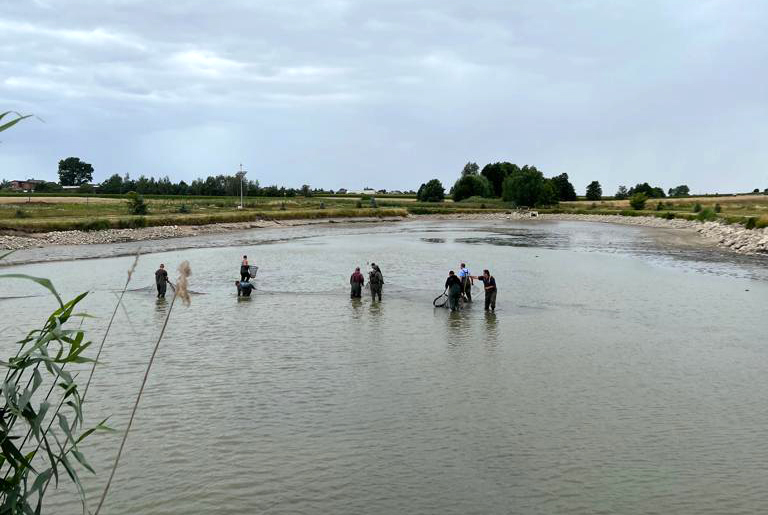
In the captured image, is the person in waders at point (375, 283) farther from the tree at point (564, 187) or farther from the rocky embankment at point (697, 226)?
the tree at point (564, 187)

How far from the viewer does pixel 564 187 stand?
19662 cm

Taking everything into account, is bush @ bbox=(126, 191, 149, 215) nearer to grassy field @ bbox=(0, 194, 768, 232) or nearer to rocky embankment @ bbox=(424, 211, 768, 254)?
grassy field @ bbox=(0, 194, 768, 232)

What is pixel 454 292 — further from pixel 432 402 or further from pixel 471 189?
pixel 471 189

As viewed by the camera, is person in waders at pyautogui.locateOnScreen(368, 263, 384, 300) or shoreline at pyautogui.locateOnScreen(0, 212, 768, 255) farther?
shoreline at pyautogui.locateOnScreen(0, 212, 768, 255)

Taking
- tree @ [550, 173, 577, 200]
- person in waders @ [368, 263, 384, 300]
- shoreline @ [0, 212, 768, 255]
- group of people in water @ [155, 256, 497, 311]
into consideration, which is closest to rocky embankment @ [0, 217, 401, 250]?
shoreline @ [0, 212, 768, 255]

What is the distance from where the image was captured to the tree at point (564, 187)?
643 ft

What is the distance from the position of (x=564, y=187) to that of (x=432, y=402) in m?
187

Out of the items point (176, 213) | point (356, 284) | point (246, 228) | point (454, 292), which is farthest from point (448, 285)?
point (176, 213)

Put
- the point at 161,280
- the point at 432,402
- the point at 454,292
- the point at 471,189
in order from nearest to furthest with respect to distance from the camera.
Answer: the point at 432,402, the point at 454,292, the point at 161,280, the point at 471,189

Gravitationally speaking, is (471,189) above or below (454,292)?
above

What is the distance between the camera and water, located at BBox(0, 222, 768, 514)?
12.2 m

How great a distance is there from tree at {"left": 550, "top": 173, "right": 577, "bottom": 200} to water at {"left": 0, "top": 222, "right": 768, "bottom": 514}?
161514 millimetres

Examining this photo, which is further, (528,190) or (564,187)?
(564,187)

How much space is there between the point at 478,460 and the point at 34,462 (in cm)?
823
